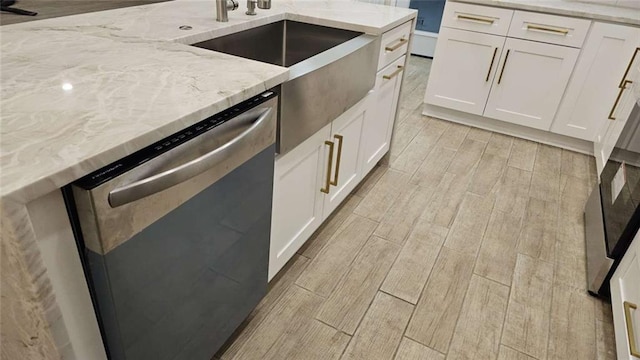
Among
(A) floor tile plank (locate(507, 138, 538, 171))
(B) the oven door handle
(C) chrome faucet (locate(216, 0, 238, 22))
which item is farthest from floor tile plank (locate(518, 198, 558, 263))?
(C) chrome faucet (locate(216, 0, 238, 22))

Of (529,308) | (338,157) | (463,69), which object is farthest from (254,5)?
(463,69)

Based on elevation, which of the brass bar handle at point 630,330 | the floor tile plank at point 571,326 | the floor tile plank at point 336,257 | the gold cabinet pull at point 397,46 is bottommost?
the floor tile plank at point 336,257

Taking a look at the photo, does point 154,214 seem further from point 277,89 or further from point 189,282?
point 277,89

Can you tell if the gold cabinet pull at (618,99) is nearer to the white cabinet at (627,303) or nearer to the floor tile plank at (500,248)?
the floor tile plank at (500,248)

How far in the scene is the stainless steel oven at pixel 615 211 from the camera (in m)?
1.60

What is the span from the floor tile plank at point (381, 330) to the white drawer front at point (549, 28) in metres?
2.06

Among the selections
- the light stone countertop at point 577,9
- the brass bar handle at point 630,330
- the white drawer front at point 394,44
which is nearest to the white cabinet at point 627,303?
the brass bar handle at point 630,330

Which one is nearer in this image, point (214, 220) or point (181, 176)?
point (181, 176)

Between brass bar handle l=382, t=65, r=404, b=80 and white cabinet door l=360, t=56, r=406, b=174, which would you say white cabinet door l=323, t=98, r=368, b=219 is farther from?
brass bar handle l=382, t=65, r=404, b=80

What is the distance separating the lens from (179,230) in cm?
91

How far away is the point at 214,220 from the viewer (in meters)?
1.02

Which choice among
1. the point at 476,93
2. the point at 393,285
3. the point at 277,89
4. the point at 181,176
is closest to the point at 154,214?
the point at 181,176

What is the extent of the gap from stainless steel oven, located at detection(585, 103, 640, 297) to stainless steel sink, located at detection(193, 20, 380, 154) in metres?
1.11

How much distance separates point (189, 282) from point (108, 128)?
43 cm
